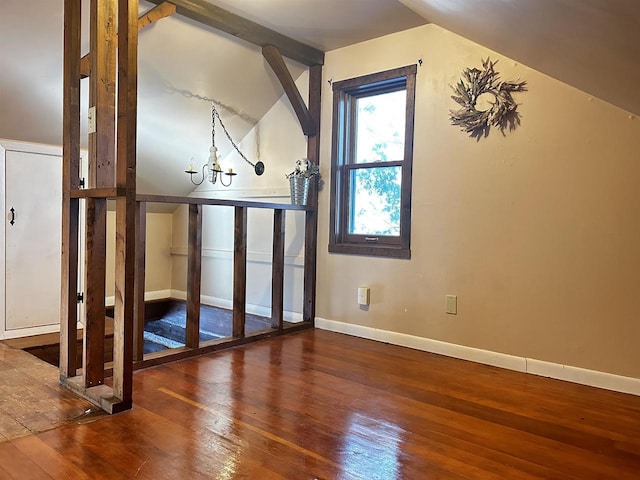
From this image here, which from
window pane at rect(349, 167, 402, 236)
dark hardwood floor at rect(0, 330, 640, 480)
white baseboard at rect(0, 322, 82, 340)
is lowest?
dark hardwood floor at rect(0, 330, 640, 480)

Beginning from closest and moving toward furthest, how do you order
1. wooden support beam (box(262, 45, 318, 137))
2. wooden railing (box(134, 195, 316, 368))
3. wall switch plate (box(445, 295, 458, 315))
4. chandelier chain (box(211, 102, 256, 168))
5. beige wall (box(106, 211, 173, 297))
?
wooden railing (box(134, 195, 316, 368))
wall switch plate (box(445, 295, 458, 315))
wooden support beam (box(262, 45, 318, 137))
chandelier chain (box(211, 102, 256, 168))
beige wall (box(106, 211, 173, 297))

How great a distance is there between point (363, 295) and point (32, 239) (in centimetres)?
240

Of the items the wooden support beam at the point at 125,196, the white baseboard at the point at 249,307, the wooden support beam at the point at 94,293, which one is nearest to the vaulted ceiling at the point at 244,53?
the wooden support beam at the point at 125,196

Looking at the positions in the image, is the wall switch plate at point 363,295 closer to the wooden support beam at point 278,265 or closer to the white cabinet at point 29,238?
the wooden support beam at point 278,265

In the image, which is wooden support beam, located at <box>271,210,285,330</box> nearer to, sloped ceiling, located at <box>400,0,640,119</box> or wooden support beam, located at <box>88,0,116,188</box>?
wooden support beam, located at <box>88,0,116,188</box>

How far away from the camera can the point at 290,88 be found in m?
3.52

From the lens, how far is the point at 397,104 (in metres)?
3.41

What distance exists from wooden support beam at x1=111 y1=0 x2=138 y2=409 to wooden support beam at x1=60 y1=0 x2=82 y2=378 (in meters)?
0.39

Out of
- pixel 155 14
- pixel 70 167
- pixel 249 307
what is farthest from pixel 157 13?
pixel 249 307

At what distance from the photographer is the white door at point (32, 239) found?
3.22m

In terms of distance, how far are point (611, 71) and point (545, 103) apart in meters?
0.82

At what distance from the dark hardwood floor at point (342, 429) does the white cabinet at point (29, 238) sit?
4.35ft

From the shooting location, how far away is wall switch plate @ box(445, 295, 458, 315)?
304cm

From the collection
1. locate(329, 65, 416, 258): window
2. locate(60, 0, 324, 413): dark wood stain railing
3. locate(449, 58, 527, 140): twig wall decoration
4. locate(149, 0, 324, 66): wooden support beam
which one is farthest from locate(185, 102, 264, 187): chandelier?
locate(449, 58, 527, 140): twig wall decoration
